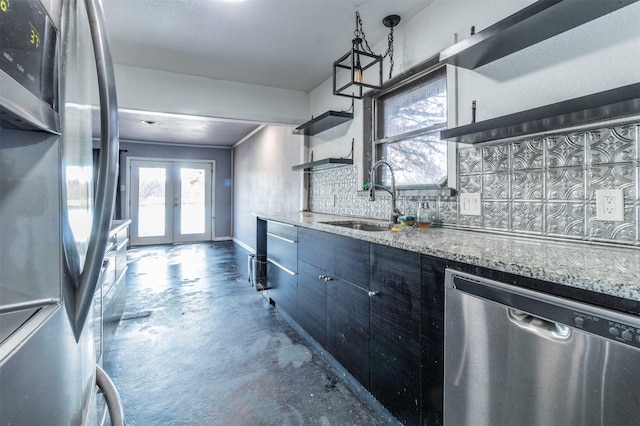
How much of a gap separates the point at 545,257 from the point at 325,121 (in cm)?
233

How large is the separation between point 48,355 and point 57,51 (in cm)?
45

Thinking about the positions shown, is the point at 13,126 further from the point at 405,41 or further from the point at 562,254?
the point at 405,41

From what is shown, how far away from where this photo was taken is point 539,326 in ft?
3.07

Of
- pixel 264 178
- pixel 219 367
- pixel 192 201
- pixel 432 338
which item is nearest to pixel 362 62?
pixel 432 338

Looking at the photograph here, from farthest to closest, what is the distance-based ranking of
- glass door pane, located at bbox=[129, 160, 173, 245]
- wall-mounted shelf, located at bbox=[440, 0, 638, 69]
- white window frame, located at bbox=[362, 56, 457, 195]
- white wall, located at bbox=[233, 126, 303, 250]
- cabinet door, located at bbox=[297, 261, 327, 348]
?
glass door pane, located at bbox=[129, 160, 173, 245], white wall, located at bbox=[233, 126, 303, 250], cabinet door, located at bbox=[297, 261, 327, 348], white window frame, located at bbox=[362, 56, 457, 195], wall-mounted shelf, located at bbox=[440, 0, 638, 69]

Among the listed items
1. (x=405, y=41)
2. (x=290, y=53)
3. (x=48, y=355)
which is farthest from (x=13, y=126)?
(x=290, y=53)

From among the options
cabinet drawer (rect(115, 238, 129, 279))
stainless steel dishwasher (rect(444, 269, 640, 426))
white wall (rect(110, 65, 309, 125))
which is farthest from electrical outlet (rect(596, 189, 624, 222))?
white wall (rect(110, 65, 309, 125))

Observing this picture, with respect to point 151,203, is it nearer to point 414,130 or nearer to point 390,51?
point 390,51

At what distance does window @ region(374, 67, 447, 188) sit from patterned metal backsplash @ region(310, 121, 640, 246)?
0.33m

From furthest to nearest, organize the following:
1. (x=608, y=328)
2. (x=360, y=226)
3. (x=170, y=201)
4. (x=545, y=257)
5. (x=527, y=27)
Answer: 1. (x=170, y=201)
2. (x=360, y=226)
3. (x=527, y=27)
4. (x=545, y=257)
5. (x=608, y=328)

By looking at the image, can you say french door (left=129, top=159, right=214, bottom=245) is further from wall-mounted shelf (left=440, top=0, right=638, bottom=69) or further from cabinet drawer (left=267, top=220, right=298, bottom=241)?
wall-mounted shelf (left=440, top=0, right=638, bottom=69)

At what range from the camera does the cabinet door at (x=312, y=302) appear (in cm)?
213

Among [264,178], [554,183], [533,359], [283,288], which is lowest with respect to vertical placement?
[283,288]

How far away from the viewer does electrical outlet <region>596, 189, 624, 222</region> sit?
1.22 metres
